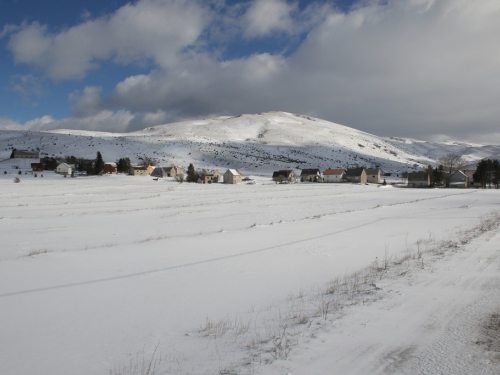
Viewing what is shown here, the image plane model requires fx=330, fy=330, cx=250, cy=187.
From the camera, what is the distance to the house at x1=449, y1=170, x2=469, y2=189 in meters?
92.4

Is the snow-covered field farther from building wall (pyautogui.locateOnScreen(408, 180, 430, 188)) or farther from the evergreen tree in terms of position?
the evergreen tree

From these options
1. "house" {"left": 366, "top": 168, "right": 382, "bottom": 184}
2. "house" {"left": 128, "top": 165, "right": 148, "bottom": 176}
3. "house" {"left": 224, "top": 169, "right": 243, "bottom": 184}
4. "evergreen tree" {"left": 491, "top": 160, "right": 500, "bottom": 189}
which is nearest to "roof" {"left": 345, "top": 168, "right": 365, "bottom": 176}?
"house" {"left": 366, "top": 168, "right": 382, "bottom": 184}

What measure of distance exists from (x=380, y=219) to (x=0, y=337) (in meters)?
24.7

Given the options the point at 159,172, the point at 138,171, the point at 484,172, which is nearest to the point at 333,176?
the point at 484,172

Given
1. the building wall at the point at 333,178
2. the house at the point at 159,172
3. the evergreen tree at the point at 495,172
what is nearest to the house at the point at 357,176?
the building wall at the point at 333,178

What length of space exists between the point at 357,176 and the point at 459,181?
1140 inches

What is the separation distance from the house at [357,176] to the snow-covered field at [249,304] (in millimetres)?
94715

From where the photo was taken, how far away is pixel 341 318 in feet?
22.9

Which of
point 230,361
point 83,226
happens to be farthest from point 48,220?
point 230,361

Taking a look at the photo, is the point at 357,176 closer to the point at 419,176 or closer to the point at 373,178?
the point at 373,178

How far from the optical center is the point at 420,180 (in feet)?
317

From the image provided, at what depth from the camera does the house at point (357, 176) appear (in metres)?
109

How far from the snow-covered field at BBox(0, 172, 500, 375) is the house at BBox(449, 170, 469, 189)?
88138 millimetres

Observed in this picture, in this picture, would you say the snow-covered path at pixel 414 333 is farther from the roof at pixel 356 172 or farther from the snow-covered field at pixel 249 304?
the roof at pixel 356 172
